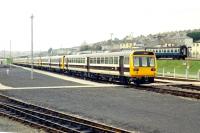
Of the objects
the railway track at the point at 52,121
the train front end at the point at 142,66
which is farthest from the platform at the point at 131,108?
the train front end at the point at 142,66

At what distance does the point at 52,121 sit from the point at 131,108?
Result: 5075 mm

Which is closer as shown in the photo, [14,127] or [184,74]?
[14,127]

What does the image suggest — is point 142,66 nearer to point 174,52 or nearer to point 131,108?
point 131,108

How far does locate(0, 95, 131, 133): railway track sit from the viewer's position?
1407cm

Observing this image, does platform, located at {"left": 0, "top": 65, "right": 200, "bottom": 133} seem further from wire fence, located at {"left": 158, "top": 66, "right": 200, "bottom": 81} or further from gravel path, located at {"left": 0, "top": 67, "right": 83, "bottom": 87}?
wire fence, located at {"left": 158, "top": 66, "right": 200, "bottom": 81}

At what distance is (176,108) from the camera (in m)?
19.9

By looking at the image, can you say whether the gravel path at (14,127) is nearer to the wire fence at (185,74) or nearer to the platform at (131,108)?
the platform at (131,108)

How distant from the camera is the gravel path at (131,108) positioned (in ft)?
50.5

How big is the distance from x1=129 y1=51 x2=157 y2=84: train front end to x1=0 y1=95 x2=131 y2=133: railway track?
11146 mm

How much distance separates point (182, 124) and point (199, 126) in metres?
0.69

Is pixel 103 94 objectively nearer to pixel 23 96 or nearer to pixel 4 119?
pixel 23 96

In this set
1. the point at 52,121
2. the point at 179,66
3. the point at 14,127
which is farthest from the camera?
the point at 179,66

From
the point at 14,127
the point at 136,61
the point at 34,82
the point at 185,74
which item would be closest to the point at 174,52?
the point at 185,74

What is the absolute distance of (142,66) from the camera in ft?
103
